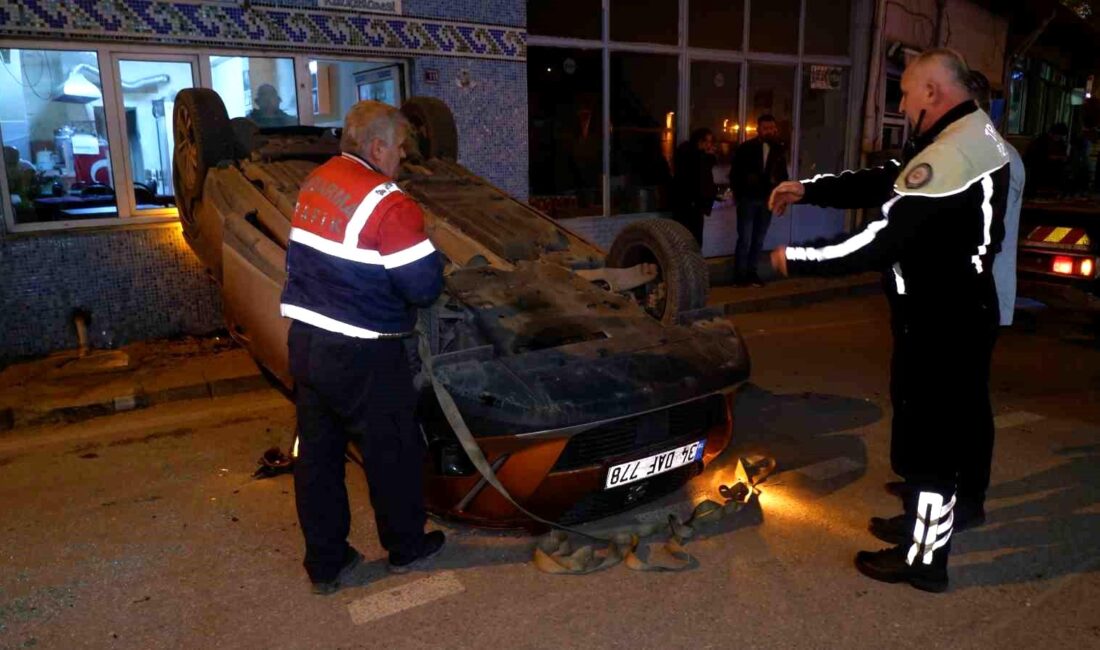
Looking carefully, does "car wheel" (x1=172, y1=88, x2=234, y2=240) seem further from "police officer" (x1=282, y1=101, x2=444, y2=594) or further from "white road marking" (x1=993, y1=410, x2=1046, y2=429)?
"white road marking" (x1=993, y1=410, x2=1046, y2=429)

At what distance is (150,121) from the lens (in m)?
6.73

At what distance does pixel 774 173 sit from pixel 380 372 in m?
7.55

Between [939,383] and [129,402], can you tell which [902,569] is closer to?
[939,383]

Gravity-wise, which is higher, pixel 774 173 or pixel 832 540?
pixel 774 173

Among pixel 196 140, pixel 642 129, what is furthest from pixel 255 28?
pixel 642 129

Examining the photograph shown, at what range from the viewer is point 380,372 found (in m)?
3.00

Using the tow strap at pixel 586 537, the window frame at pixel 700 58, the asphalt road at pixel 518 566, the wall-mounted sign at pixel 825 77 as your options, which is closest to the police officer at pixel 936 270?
the asphalt road at pixel 518 566

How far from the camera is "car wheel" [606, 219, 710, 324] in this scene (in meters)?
4.43

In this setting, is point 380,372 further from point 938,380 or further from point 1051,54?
point 1051,54

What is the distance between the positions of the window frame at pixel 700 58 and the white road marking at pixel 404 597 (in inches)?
269

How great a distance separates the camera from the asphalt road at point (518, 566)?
2807 mm

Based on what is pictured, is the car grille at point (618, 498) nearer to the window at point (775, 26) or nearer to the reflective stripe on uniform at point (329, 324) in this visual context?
the reflective stripe on uniform at point (329, 324)

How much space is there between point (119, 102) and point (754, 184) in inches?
259

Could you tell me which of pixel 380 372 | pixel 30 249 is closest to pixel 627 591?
pixel 380 372
